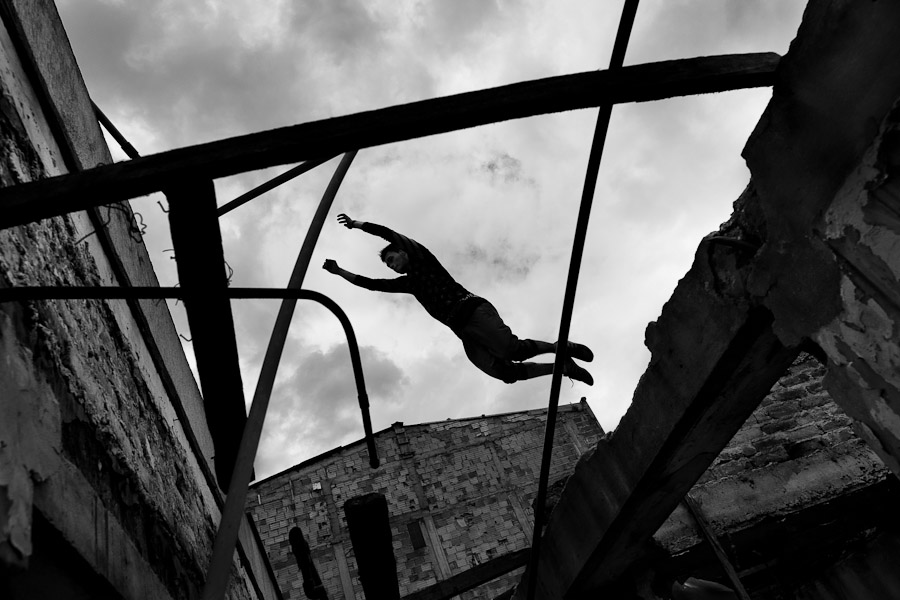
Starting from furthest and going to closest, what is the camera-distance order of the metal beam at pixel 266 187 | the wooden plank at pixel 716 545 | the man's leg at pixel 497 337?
the man's leg at pixel 497 337, the wooden plank at pixel 716 545, the metal beam at pixel 266 187

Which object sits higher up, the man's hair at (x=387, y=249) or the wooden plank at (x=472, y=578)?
the man's hair at (x=387, y=249)

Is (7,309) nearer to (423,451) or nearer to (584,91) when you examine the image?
(584,91)

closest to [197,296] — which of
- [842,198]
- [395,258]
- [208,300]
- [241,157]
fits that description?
[208,300]

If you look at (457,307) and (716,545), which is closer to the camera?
(716,545)

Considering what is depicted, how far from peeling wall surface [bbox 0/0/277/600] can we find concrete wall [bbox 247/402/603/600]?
1398 centimetres

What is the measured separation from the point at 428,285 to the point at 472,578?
2214mm

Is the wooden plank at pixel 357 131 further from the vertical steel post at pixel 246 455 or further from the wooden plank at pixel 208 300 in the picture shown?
the vertical steel post at pixel 246 455

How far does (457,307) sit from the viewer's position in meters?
4.81

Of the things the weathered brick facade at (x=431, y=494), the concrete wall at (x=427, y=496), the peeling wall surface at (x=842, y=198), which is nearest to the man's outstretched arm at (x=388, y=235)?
the peeling wall surface at (x=842, y=198)

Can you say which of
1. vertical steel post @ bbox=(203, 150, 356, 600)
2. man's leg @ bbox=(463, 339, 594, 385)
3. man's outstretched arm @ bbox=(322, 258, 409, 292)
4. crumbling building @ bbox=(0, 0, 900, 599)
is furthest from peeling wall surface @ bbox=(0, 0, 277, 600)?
man's leg @ bbox=(463, 339, 594, 385)

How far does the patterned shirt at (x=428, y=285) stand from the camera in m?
4.84

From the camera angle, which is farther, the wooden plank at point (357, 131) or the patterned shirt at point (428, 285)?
the patterned shirt at point (428, 285)

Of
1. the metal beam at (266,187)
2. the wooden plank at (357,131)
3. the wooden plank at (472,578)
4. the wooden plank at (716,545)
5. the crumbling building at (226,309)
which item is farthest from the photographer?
the wooden plank at (472,578)

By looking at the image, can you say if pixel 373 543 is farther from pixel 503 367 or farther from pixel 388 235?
pixel 388 235
